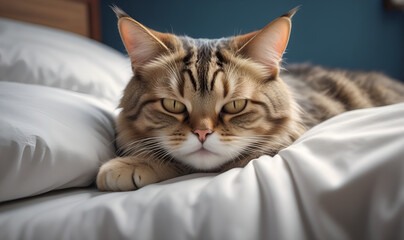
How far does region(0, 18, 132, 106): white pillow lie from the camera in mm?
1115

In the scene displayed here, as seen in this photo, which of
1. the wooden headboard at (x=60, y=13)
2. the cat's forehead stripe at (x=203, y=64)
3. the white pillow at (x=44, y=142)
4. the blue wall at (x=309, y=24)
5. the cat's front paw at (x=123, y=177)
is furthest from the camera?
the blue wall at (x=309, y=24)

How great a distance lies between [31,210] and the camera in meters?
0.62

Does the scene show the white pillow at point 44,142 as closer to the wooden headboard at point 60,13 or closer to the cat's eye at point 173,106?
the cat's eye at point 173,106

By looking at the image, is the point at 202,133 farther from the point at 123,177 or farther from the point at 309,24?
the point at 309,24

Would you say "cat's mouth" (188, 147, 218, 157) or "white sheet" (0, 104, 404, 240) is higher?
"white sheet" (0, 104, 404, 240)

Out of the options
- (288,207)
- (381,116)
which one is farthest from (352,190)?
(381,116)

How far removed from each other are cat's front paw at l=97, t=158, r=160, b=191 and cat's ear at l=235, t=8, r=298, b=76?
0.49 m

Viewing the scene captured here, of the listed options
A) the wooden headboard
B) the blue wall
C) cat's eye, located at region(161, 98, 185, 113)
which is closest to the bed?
cat's eye, located at region(161, 98, 185, 113)

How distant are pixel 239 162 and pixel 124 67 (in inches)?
46.4

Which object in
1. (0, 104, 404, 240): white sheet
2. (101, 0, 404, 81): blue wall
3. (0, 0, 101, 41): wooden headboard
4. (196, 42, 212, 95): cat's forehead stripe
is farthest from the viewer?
(101, 0, 404, 81): blue wall

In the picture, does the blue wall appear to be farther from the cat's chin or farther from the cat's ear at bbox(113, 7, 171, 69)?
the cat's chin

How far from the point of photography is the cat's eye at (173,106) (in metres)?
0.90

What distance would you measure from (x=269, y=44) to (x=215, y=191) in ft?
1.89

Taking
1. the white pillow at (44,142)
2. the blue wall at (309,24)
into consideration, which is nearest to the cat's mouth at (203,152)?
the white pillow at (44,142)
